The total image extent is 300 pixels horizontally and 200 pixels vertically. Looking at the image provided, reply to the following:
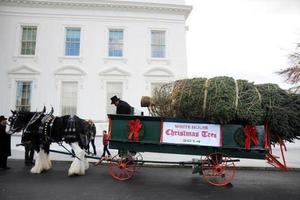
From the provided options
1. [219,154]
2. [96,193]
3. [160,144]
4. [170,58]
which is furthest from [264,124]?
[170,58]

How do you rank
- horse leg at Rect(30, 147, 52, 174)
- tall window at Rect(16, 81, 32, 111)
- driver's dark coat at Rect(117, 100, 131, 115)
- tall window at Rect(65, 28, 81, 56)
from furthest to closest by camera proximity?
1. tall window at Rect(65, 28, 81, 56)
2. tall window at Rect(16, 81, 32, 111)
3. horse leg at Rect(30, 147, 52, 174)
4. driver's dark coat at Rect(117, 100, 131, 115)

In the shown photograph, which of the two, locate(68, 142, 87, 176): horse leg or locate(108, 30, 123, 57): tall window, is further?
locate(108, 30, 123, 57): tall window

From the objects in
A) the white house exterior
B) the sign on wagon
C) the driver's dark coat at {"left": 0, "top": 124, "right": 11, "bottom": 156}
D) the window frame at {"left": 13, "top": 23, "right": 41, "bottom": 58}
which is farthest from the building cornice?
the sign on wagon

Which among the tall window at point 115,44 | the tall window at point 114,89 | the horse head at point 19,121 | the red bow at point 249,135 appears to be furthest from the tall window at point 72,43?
the red bow at point 249,135

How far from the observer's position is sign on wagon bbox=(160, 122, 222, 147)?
7426 millimetres

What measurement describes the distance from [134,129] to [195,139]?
1488 mm

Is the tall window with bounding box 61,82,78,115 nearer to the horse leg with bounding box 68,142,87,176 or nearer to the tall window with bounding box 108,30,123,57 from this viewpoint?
the tall window with bounding box 108,30,123,57

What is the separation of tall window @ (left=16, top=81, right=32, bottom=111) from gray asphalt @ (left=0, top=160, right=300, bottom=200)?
32.5 feet

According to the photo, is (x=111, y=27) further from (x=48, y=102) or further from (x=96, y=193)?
(x=96, y=193)

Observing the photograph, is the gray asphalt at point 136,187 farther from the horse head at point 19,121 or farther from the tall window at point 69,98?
the tall window at point 69,98

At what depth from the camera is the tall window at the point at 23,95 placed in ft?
61.9

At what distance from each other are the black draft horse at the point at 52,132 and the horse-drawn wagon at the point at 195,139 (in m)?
1.42

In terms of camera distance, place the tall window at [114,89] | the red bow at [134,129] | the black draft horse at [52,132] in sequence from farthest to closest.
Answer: the tall window at [114,89], the black draft horse at [52,132], the red bow at [134,129]

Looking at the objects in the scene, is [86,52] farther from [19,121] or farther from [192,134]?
[192,134]
